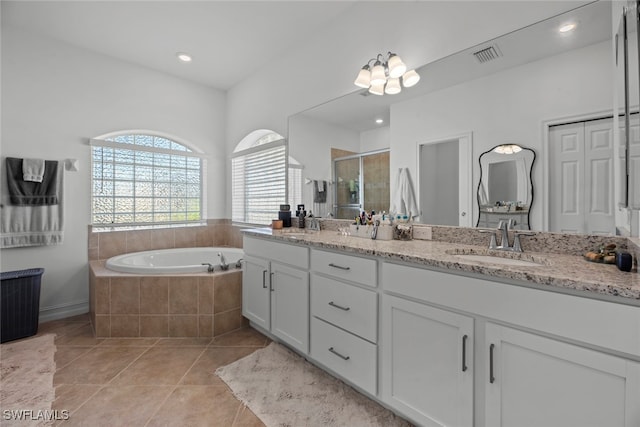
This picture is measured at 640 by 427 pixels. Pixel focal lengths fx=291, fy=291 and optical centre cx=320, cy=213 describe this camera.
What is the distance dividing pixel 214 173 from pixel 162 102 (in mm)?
1014

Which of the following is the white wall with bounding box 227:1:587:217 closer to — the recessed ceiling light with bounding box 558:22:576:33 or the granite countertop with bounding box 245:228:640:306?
the recessed ceiling light with bounding box 558:22:576:33

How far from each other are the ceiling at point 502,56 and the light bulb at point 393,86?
3 cm

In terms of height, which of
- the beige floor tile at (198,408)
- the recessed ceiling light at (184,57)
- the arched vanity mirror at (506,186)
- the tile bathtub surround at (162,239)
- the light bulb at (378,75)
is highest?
the recessed ceiling light at (184,57)

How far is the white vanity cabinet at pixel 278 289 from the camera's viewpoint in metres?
1.91

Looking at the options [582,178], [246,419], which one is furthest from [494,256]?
[246,419]

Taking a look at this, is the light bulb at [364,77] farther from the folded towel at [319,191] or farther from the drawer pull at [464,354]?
the drawer pull at [464,354]

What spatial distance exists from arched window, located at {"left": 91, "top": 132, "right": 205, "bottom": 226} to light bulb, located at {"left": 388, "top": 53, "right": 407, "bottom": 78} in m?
2.73

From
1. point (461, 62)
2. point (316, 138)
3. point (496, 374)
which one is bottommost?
point (496, 374)

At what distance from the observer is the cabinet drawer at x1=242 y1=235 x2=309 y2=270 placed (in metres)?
1.90

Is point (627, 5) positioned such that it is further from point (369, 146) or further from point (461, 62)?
point (369, 146)

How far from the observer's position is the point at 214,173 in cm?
394

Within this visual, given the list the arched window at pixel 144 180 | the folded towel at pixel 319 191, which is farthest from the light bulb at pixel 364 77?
the arched window at pixel 144 180

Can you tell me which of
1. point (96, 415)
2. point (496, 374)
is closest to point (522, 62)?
point (496, 374)

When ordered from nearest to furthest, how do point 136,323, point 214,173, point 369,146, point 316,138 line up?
point 369,146 < point 136,323 < point 316,138 < point 214,173
